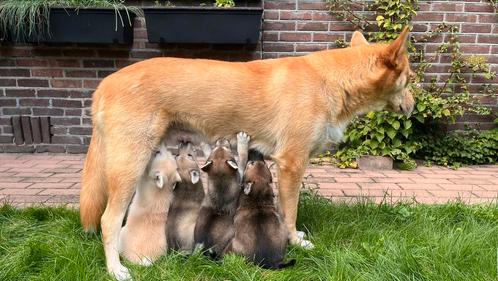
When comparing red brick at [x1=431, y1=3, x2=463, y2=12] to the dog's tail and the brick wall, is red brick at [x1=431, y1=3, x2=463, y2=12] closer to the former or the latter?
the brick wall

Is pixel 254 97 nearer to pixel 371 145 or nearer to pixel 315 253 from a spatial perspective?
pixel 315 253

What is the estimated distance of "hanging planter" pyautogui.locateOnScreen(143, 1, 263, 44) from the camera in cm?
525

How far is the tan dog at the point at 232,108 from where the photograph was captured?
288 cm

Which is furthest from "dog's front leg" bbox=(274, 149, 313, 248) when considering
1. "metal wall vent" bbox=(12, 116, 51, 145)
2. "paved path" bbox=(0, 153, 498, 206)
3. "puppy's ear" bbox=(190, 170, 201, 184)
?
"metal wall vent" bbox=(12, 116, 51, 145)

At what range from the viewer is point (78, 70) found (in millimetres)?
6102

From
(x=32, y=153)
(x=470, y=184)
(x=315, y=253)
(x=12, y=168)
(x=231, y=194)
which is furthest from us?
(x=32, y=153)

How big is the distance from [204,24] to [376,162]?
3.08 m

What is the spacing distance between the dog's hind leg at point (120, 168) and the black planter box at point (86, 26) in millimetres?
3103

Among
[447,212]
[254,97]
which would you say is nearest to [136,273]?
[254,97]

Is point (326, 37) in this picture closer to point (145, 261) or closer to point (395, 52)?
point (395, 52)

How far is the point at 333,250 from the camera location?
9.86ft

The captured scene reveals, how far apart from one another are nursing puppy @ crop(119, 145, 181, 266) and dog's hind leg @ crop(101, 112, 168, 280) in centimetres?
12

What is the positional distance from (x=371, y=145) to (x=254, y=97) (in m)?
3.16

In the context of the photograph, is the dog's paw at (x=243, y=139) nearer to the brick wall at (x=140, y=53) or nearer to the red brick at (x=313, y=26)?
the brick wall at (x=140, y=53)
